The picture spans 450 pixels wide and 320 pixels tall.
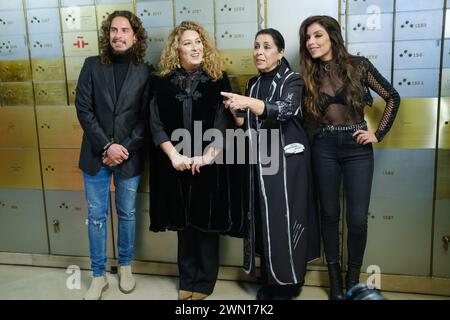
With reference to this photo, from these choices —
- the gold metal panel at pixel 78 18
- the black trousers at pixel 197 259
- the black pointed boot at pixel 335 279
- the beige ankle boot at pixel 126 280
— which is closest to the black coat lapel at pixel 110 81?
the gold metal panel at pixel 78 18

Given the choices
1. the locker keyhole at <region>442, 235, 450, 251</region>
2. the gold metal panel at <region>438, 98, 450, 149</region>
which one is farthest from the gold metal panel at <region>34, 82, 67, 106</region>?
the locker keyhole at <region>442, 235, 450, 251</region>

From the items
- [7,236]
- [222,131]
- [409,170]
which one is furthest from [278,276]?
[7,236]

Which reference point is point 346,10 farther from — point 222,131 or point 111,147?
point 111,147

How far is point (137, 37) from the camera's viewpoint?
222 centimetres

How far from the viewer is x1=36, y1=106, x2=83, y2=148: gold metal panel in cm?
255

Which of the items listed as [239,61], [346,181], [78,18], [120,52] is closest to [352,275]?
[346,181]

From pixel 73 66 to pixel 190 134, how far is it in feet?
3.10

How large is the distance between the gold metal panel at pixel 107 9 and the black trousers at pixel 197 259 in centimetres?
130

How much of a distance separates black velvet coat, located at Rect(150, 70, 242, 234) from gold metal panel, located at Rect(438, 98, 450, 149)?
43.5 inches

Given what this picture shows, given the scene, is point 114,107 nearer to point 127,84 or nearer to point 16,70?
point 127,84

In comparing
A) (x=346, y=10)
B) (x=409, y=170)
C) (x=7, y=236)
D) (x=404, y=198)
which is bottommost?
(x=7, y=236)

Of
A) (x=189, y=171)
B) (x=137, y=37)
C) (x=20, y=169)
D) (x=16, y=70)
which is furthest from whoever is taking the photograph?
(x=20, y=169)

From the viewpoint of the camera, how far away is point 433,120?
2.17m

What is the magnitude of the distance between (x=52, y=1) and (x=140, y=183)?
120 centimetres
